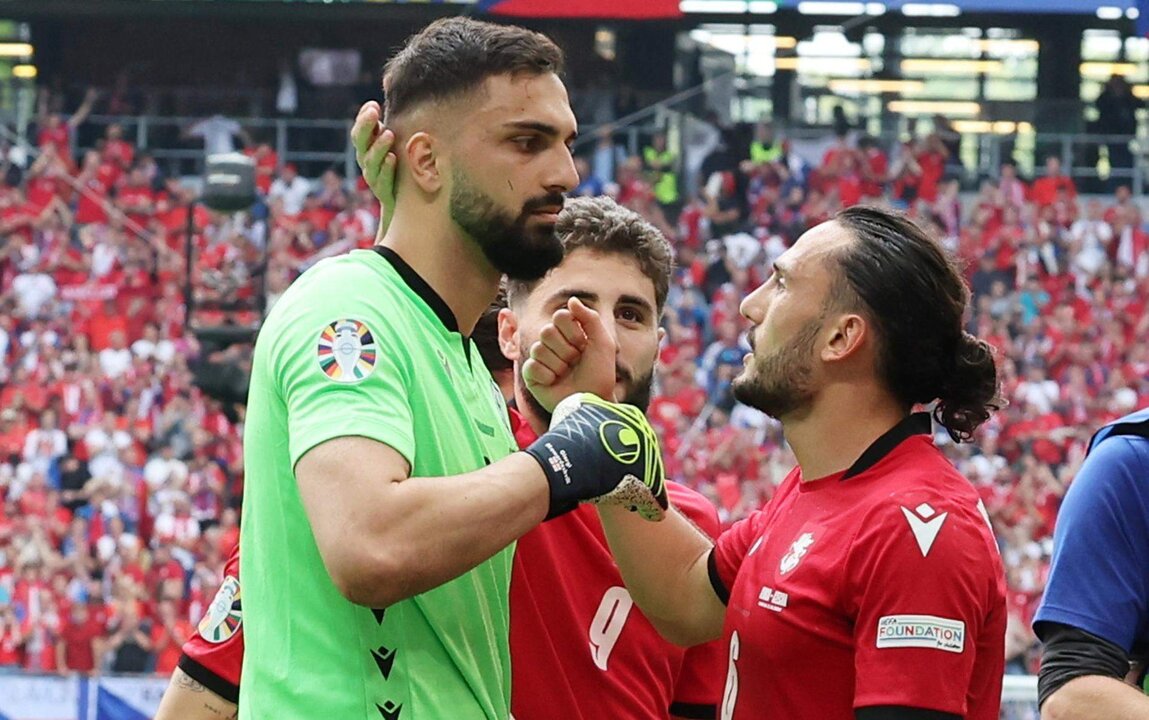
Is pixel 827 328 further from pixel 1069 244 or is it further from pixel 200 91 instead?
pixel 200 91

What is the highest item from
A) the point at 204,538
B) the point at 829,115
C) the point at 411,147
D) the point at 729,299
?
the point at 411,147

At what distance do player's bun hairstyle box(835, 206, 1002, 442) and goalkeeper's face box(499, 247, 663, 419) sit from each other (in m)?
0.55

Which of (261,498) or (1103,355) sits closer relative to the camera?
(261,498)

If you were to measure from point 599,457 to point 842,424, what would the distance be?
0.76 metres

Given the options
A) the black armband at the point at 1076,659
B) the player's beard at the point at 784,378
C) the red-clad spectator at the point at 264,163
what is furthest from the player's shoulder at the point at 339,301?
the red-clad spectator at the point at 264,163

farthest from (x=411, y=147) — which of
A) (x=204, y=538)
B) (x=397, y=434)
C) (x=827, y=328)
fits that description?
(x=204, y=538)

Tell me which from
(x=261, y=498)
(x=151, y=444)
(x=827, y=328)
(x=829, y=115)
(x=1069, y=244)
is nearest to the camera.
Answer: (x=261, y=498)

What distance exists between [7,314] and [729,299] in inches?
294

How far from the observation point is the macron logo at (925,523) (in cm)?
282

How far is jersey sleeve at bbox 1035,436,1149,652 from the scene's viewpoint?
3088mm

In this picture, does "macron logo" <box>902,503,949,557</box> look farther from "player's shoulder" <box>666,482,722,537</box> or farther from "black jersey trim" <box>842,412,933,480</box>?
"player's shoulder" <box>666,482,722,537</box>

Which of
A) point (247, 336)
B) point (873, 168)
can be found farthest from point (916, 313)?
point (873, 168)

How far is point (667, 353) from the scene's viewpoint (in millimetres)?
17359

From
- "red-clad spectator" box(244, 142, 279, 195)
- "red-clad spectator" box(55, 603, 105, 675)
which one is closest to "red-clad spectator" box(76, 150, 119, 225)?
"red-clad spectator" box(244, 142, 279, 195)
